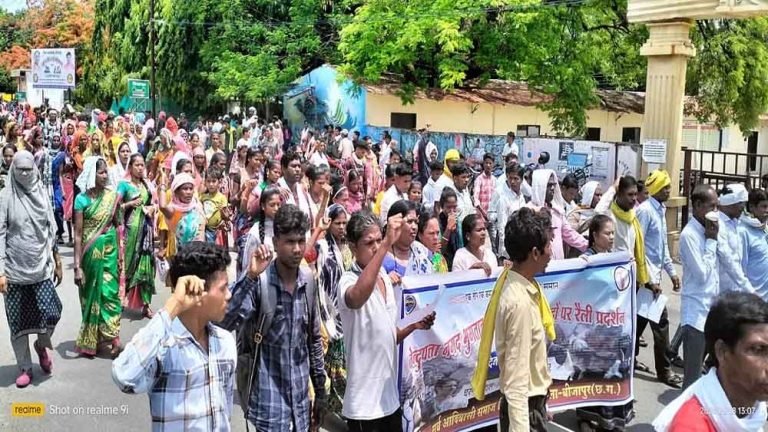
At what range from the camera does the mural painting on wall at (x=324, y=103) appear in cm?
2561

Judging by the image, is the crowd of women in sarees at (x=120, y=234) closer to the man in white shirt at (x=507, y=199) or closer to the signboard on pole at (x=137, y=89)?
the man in white shirt at (x=507, y=199)

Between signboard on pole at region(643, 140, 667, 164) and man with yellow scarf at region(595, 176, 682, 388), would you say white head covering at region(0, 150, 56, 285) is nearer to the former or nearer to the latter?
man with yellow scarf at region(595, 176, 682, 388)

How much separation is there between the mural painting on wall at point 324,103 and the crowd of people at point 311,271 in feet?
48.2

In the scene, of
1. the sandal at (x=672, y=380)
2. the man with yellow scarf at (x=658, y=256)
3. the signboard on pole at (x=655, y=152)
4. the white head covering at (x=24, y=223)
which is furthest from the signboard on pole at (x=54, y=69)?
the sandal at (x=672, y=380)

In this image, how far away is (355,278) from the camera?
386cm

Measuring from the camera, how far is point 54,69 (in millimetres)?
42156

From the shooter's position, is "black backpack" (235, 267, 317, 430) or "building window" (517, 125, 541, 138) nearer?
"black backpack" (235, 267, 317, 430)

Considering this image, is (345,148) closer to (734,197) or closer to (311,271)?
(734,197)

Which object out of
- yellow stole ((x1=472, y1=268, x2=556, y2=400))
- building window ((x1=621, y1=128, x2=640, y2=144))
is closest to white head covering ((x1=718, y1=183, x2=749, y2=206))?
yellow stole ((x1=472, y1=268, x2=556, y2=400))

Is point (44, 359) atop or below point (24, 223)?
below

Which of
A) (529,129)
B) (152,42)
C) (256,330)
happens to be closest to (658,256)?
(256,330)

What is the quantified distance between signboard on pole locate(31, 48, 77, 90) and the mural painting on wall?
1729 cm

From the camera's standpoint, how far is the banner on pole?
14.6 feet

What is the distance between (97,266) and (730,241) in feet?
17.4
